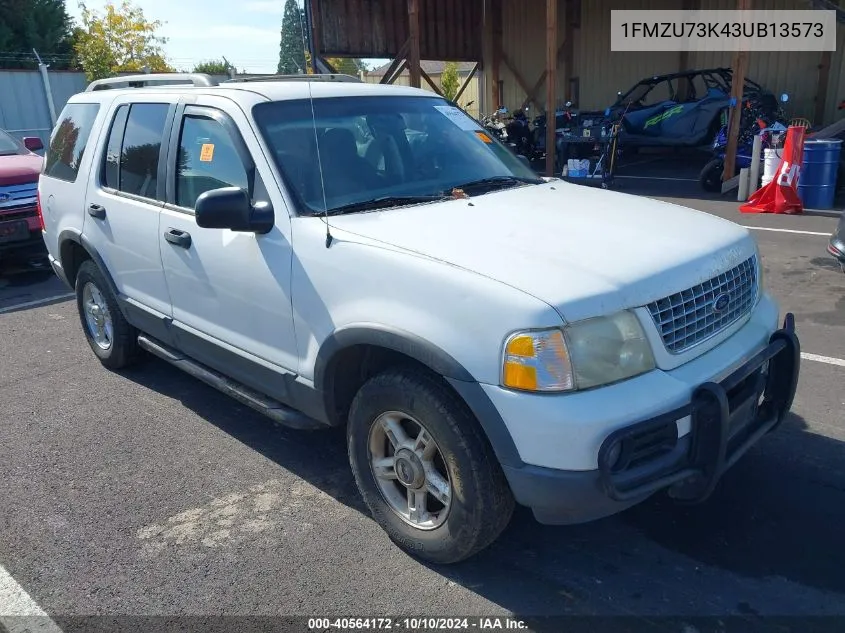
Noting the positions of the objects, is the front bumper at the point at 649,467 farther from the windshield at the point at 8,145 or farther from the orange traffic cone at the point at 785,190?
the windshield at the point at 8,145

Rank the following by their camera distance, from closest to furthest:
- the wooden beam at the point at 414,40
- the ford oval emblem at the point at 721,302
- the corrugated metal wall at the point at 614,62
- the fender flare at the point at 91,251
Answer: the ford oval emblem at the point at 721,302
the fender flare at the point at 91,251
the wooden beam at the point at 414,40
the corrugated metal wall at the point at 614,62

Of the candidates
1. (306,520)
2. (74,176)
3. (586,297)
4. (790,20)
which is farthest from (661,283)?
(790,20)

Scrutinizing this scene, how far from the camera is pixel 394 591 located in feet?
9.52

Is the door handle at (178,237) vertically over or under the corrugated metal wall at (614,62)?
under

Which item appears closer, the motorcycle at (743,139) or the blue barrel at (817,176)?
the blue barrel at (817,176)

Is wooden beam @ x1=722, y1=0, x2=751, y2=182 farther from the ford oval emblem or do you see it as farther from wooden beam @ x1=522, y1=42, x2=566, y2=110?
the ford oval emblem

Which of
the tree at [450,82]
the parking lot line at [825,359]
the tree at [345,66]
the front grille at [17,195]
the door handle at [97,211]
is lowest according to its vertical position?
the parking lot line at [825,359]

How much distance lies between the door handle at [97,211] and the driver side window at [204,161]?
36.6 inches

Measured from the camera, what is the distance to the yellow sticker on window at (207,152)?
3.73 m

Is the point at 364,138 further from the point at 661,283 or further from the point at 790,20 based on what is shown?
the point at 790,20

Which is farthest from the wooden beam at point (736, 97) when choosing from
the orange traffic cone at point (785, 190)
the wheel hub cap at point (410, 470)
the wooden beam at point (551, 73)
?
the wheel hub cap at point (410, 470)

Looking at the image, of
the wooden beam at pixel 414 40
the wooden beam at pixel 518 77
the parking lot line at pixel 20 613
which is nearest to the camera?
the parking lot line at pixel 20 613

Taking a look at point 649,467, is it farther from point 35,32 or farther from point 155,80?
point 35,32

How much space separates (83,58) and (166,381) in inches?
1211
